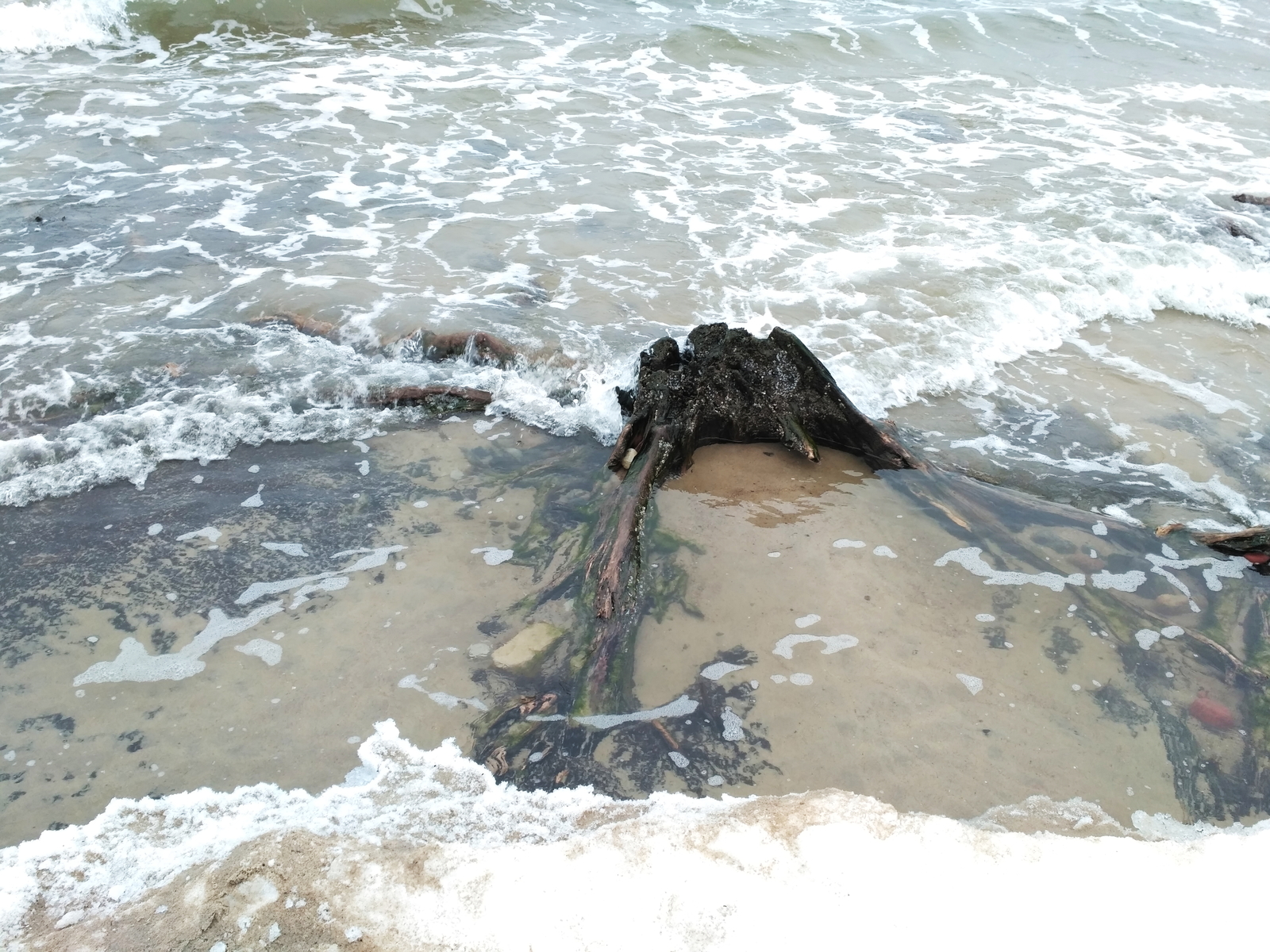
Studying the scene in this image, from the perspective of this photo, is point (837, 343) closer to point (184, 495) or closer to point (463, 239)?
point (463, 239)

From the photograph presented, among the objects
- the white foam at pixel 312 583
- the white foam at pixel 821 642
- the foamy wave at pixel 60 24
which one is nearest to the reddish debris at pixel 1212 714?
the white foam at pixel 821 642

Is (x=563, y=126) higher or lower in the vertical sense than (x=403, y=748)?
higher

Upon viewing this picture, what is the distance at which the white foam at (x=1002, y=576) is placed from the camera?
443cm

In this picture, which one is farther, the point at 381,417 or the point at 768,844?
the point at 381,417

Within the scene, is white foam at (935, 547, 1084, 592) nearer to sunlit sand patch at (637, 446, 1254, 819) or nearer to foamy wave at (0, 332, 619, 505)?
sunlit sand patch at (637, 446, 1254, 819)

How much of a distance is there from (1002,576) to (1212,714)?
42.8 inches

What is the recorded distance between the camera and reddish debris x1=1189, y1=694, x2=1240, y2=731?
12.1 ft

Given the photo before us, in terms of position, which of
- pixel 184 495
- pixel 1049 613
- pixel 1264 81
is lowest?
pixel 184 495

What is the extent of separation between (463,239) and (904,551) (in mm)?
5397

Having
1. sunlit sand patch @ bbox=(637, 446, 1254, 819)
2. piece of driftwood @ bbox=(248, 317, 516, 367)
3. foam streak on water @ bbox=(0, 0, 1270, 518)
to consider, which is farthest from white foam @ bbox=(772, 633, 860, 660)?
piece of driftwood @ bbox=(248, 317, 516, 367)

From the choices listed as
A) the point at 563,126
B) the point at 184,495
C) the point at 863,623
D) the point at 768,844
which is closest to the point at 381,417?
the point at 184,495

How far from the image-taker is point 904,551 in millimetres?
4609

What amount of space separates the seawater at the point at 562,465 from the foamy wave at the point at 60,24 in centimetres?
28

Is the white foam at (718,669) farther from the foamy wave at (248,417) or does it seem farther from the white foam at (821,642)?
the foamy wave at (248,417)
